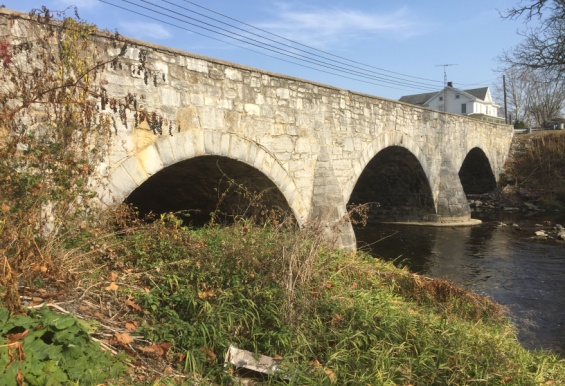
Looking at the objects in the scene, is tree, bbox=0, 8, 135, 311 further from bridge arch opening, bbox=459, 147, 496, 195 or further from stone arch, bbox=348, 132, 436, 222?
bridge arch opening, bbox=459, 147, 496, 195

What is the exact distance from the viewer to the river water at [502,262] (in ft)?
22.0

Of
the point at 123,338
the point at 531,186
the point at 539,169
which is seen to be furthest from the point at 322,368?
the point at 539,169

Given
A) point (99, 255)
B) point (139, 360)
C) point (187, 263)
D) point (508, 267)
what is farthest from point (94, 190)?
point (508, 267)

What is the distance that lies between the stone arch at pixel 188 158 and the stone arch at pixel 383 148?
87.3 inches

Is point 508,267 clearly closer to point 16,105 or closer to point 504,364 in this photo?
point 504,364

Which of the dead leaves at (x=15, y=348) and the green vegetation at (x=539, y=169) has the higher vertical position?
the green vegetation at (x=539, y=169)

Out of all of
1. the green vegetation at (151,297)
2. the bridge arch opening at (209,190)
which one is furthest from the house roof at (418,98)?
the green vegetation at (151,297)

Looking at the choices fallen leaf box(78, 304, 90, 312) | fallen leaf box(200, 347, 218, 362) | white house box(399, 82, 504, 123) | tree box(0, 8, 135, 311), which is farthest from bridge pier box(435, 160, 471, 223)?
white house box(399, 82, 504, 123)

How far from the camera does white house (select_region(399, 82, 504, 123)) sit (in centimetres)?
5331

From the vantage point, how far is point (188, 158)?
6.59 metres

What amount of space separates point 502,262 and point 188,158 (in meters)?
7.15

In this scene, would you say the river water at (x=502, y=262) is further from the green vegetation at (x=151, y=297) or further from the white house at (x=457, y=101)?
the white house at (x=457, y=101)

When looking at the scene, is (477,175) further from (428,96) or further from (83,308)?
(428,96)

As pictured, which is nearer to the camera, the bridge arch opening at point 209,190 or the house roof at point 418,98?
the bridge arch opening at point 209,190
